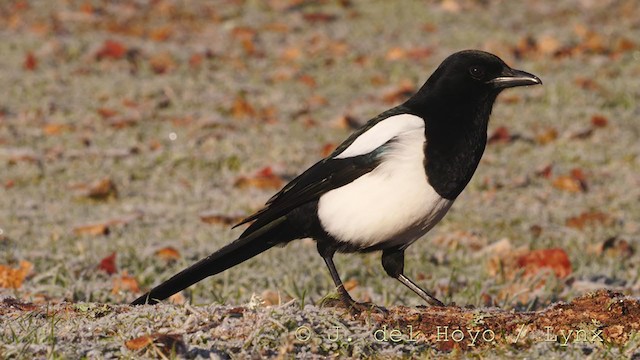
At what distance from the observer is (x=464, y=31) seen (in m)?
11.1

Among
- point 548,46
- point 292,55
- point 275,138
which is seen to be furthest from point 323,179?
point 548,46

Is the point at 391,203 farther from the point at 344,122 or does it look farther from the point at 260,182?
the point at 344,122

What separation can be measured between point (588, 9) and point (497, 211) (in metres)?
6.69

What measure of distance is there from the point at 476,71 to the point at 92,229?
2554 mm

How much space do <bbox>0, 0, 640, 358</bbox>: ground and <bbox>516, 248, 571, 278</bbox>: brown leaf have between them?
0.03 feet

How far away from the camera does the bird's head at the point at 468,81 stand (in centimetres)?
385

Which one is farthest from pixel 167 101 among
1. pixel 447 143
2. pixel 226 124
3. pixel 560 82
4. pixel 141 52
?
pixel 447 143

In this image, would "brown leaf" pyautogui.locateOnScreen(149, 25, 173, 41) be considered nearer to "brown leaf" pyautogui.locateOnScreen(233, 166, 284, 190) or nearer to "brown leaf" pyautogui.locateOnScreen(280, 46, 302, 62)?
"brown leaf" pyautogui.locateOnScreen(280, 46, 302, 62)

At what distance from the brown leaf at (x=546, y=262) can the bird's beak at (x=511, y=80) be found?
1212 millimetres

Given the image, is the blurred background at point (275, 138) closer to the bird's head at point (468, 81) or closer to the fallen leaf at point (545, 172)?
the fallen leaf at point (545, 172)

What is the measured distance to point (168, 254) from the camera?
511cm

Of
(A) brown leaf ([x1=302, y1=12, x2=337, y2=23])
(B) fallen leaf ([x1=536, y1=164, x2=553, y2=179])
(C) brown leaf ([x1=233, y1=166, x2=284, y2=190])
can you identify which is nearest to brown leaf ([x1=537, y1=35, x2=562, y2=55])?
(A) brown leaf ([x1=302, y1=12, x2=337, y2=23])

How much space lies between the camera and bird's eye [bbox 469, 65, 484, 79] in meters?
3.93

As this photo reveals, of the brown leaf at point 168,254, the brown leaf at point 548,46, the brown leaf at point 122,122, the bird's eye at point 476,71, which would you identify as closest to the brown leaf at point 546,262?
the bird's eye at point 476,71
